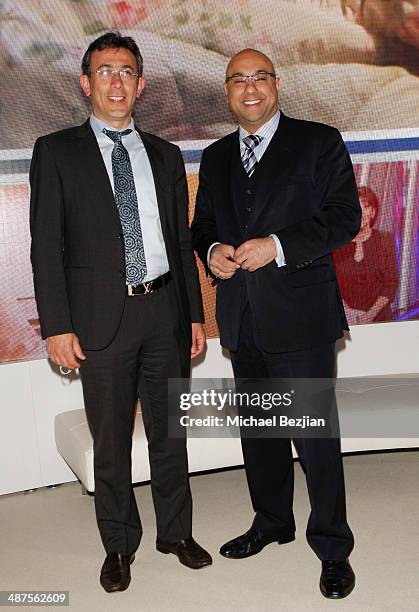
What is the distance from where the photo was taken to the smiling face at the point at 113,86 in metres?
2.74

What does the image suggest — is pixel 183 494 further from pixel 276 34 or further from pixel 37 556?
pixel 276 34

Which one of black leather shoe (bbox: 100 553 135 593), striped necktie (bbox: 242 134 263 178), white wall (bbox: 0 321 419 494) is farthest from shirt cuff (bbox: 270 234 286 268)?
white wall (bbox: 0 321 419 494)

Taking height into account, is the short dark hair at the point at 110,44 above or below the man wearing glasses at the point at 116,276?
above

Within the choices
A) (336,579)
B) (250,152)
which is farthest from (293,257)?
(336,579)

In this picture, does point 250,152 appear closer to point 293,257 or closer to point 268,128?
point 268,128

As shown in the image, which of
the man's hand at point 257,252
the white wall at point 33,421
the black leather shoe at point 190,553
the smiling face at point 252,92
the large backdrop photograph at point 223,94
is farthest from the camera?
the white wall at point 33,421

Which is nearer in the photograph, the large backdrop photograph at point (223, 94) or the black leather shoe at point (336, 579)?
the black leather shoe at point (336, 579)

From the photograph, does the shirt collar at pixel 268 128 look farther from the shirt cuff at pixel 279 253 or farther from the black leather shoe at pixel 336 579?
the black leather shoe at pixel 336 579

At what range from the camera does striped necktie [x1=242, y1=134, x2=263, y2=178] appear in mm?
2840

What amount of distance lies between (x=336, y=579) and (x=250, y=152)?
1.47m

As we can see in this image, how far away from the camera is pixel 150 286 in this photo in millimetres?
2781

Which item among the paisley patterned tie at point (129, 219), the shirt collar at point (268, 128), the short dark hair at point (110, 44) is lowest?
the paisley patterned tie at point (129, 219)

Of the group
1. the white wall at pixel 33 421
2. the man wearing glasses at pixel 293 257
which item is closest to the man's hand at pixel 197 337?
the man wearing glasses at pixel 293 257

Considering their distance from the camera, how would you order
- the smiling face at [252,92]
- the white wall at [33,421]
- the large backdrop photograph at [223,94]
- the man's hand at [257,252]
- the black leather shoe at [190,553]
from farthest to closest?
the white wall at [33,421] → the large backdrop photograph at [223,94] → the black leather shoe at [190,553] → the smiling face at [252,92] → the man's hand at [257,252]
